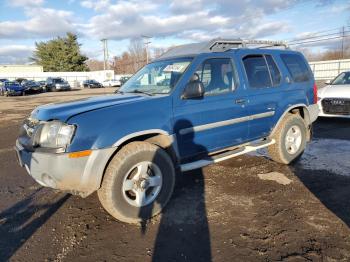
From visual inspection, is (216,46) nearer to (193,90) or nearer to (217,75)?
(217,75)

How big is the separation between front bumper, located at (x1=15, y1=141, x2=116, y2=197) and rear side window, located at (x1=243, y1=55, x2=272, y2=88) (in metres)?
2.64

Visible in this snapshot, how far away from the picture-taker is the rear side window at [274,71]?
5699 millimetres

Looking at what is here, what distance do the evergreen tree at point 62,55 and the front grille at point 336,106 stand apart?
232ft

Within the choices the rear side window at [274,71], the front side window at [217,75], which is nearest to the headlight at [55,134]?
the front side window at [217,75]

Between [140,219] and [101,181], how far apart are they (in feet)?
2.15

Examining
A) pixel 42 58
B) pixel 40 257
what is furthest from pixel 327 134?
pixel 42 58

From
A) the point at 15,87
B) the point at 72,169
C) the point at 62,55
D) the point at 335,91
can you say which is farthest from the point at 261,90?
the point at 62,55

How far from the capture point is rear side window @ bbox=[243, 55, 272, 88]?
17.4ft

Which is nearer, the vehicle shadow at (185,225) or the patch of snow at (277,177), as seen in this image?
the vehicle shadow at (185,225)

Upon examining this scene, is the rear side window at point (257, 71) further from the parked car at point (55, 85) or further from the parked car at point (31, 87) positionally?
the parked car at point (55, 85)

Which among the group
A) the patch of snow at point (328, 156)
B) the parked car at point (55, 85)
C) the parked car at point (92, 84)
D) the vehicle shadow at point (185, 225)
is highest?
the parked car at point (92, 84)

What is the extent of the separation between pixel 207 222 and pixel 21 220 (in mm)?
2232

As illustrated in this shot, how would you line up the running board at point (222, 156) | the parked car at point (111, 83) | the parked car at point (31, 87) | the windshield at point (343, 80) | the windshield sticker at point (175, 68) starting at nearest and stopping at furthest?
the running board at point (222, 156)
the windshield sticker at point (175, 68)
the windshield at point (343, 80)
the parked car at point (31, 87)
the parked car at point (111, 83)

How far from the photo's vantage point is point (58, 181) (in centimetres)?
359
